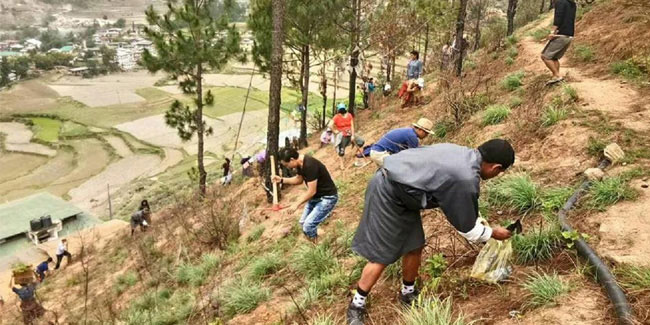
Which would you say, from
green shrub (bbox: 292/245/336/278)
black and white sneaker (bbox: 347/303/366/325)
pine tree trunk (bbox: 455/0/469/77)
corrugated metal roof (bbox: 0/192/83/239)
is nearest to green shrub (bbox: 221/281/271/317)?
green shrub (bbox: 292/245/336/278)

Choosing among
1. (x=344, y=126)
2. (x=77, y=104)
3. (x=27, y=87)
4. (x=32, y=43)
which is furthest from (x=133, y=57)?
(x=344, y=126)

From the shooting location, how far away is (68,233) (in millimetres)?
17891

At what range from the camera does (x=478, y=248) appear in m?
3.87

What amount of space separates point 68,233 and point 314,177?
1601 cm

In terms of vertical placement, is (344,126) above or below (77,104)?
above

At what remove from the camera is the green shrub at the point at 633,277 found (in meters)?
2.90

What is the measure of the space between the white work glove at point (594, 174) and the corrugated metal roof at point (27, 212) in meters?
18.9

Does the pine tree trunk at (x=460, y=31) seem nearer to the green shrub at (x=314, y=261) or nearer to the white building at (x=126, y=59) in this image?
the green shrub at (x=314, y=261)

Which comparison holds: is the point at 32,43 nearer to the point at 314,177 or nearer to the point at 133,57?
the point at 133,57

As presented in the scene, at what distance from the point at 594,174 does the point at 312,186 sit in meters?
3.00

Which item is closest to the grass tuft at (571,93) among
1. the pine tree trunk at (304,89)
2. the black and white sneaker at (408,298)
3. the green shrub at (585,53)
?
the green shrub at (585,53)

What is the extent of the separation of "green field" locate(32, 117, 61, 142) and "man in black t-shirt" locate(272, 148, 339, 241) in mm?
41209

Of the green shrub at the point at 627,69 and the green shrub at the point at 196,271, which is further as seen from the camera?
the green shrub at the point at 627,69

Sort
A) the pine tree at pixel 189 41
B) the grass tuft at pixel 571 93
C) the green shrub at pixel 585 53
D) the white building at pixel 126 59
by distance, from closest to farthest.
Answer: the grass tuft at pixel 571 93 < the green shrub at pixel 585 53 < the pine tree at pixel 189 41 < the white building at pixel 126 59
